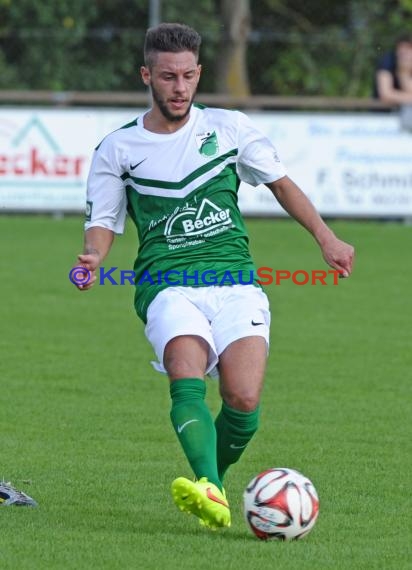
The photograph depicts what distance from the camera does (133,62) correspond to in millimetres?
23172

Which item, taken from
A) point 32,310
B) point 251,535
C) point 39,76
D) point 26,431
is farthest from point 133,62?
point 251,535

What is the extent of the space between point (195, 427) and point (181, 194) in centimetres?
95

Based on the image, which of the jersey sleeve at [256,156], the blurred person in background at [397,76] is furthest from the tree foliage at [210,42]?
the jersey sleeve at [256,156]

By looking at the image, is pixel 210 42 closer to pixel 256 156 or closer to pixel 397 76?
pixel 397 76

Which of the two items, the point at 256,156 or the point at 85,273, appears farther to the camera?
the point at 256,156

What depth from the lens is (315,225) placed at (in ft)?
18.2

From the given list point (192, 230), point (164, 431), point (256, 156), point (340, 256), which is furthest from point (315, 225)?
point (164, 431)

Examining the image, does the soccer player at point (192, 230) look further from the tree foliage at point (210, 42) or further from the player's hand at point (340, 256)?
the tree foliage at point (210, 42)

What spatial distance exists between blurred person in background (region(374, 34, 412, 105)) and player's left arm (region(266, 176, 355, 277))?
472 inches

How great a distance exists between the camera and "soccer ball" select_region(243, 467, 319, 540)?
5.03 meters

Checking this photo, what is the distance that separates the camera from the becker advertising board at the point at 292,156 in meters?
17.3

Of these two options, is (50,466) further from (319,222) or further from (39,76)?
(39,76)

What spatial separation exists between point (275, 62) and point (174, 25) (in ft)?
63.2

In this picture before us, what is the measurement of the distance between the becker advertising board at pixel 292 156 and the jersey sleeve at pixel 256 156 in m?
11.6
